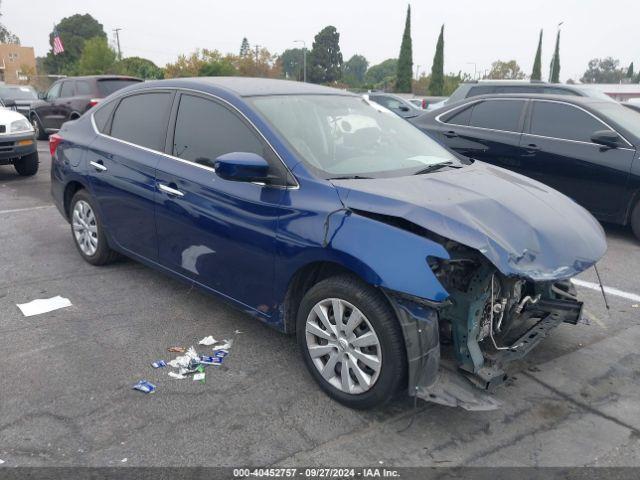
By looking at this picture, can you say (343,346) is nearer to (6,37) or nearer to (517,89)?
(517,89)

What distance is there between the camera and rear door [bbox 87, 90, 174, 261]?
4285 mm

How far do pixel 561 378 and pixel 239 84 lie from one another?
2.93 meters

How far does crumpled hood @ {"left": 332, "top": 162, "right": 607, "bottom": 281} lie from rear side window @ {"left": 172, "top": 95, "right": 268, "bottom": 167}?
0.77 meters

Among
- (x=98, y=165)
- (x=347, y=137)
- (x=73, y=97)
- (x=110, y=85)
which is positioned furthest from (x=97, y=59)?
(x=347, y=137)

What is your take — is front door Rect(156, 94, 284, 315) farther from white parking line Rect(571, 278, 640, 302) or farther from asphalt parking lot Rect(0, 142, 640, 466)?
white parking line Rect(571, 278, 640, 302)

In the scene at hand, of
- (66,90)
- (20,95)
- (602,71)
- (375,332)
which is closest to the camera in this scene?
(375,332)

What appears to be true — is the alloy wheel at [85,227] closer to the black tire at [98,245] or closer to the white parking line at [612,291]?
the black tire at [98,245]

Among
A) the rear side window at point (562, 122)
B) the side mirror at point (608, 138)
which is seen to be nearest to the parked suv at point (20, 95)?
the rear side window at point (562, 122)

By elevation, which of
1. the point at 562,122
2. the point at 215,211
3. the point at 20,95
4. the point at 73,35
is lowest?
the point at 20,95

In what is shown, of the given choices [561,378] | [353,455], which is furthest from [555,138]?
[353,455]

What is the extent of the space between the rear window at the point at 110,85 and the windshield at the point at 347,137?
10701mm

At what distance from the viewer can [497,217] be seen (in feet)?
10.1

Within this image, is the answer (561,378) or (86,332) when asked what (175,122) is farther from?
(561,378)

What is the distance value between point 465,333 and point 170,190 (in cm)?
223
